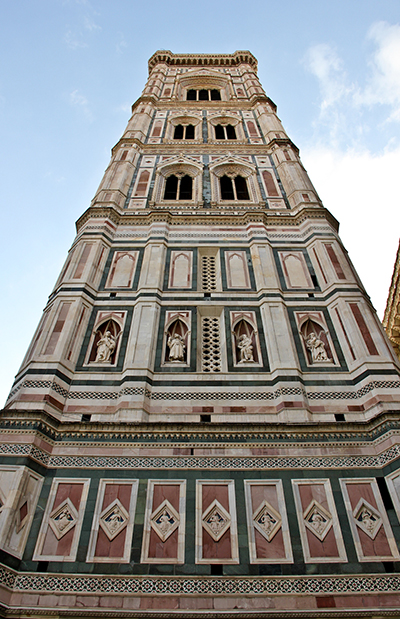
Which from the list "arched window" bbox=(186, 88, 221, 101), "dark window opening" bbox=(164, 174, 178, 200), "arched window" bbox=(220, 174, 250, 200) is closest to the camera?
"arched window" bbox=(220, 174, 250, 200)

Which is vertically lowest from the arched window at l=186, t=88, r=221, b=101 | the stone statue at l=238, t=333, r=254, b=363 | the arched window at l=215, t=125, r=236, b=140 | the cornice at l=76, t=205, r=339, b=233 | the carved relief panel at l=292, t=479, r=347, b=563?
the carved relief panel at l=292, t=479, r=347, b=563

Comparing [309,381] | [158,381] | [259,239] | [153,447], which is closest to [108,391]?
[158,381]

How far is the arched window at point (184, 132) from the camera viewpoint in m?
18.2

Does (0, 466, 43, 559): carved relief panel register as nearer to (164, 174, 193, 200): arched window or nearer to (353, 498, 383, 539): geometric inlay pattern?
(353, 498, 383, 539): geometric inlay pattern

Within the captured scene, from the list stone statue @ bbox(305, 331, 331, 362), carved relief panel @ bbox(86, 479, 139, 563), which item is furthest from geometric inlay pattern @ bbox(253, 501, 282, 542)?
stone statue @ bbox(305, 331, 331, 362)

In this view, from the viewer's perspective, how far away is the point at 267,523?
6.15 m

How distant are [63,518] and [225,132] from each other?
1471 centimetres

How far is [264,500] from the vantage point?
6.36m

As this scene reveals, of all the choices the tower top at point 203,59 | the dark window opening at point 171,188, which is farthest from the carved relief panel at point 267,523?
the tower top at point 203,59

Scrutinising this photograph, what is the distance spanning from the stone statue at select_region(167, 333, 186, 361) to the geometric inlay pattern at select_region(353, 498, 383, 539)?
348 centimetres

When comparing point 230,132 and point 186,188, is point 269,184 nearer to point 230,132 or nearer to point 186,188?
point 186,188

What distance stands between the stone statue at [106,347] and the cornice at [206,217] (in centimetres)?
409

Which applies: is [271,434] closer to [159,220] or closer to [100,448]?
[100,448]

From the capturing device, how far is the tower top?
2620 centimetres
